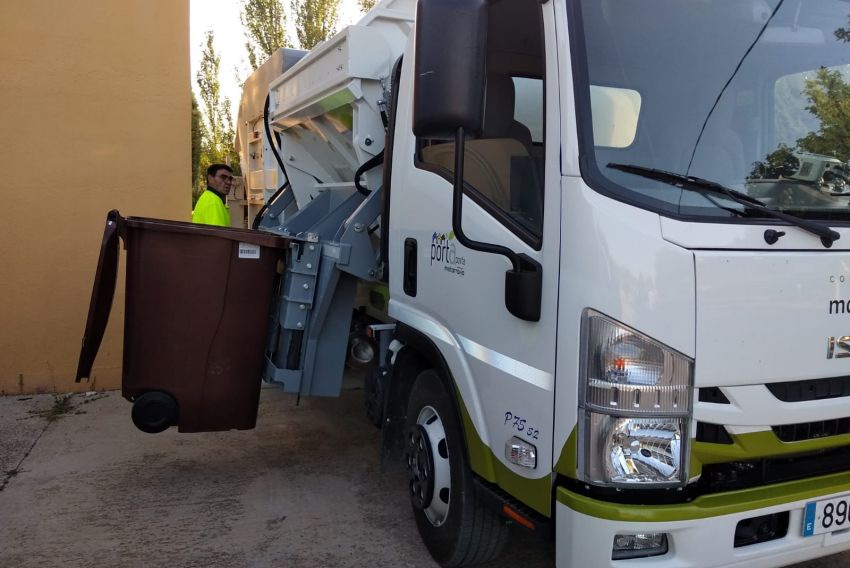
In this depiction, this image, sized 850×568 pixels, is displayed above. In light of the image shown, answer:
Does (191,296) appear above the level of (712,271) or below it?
below

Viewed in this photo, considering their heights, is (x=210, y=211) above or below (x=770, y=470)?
above

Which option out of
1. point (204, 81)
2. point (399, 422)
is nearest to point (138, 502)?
point (399, 422)

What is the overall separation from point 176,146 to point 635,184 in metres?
4.90

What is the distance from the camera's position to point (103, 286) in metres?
3.80

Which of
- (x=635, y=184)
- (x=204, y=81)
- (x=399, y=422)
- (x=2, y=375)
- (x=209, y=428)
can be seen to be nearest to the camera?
(x=635, y=184)

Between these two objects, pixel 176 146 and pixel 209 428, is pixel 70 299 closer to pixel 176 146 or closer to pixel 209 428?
pixel 176 146

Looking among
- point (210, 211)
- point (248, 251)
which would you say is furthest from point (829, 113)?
point (210, 211)

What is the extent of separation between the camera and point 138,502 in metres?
3.93

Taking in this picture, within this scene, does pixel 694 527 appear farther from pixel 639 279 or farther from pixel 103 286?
pixel 103 286

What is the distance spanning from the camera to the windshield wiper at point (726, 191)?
212cm

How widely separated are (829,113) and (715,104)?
0.48 metres

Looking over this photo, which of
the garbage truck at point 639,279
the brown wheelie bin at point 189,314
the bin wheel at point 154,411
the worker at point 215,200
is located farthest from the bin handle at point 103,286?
the worker at point 215,200

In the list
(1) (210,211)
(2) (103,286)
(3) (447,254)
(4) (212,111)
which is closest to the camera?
(3) (447,254)

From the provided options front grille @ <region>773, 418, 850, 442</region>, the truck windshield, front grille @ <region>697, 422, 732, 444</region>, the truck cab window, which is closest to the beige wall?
the truck cab window
